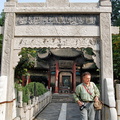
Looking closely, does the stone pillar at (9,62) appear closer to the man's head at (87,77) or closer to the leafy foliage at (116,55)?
the man's head at (87,77)

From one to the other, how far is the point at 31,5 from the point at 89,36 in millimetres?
1831

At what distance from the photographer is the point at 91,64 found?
70.1 feet

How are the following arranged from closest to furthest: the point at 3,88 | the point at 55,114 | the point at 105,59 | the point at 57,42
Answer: the point at 3,88 < the point at 105,59 < the point at 57,42 < the point at 55,114

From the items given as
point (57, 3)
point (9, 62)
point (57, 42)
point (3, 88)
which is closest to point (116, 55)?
point (57, 42)

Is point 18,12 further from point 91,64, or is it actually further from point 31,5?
point 91,64

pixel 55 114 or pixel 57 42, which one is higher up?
pixel 57 42

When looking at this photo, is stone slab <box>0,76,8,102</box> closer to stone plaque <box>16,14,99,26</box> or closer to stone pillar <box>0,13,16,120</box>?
stone pillar <box>0,13,16,120</box>

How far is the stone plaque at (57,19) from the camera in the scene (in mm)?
4785

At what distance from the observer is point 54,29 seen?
4742mm

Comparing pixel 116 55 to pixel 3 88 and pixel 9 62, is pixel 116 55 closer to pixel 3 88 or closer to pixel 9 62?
pixel 9 62

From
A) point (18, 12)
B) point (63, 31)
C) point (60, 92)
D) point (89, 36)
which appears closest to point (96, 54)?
point (89, 36)

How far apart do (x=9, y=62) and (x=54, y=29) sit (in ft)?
4.89

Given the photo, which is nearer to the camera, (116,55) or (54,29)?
(54,29)

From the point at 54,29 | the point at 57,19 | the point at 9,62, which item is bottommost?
the point at 9,62
